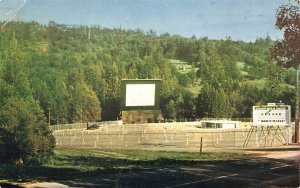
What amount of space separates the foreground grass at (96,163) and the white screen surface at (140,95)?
2.92 ft

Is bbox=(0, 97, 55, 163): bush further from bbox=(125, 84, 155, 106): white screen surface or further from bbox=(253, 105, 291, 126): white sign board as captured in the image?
bbox=(253, 105, 291, 126): white sign board

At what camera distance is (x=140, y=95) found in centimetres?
558

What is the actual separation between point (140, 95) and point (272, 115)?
198 cm

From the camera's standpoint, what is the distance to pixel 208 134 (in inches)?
234

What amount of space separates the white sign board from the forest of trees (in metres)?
0.09

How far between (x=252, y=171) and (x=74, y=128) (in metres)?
2.66

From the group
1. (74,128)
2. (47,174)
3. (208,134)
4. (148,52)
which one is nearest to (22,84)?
(74,128)

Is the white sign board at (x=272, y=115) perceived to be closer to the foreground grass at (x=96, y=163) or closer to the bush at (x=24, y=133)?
the foreground grass at (x=96, y=163)

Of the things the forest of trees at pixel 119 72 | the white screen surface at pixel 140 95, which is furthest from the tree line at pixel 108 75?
the white screen surface at pixel 140 95

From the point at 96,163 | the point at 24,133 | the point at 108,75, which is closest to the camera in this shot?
the point at 108,75

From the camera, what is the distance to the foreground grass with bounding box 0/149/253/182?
224 inches

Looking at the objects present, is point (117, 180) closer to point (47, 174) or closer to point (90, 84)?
point (47, 174)

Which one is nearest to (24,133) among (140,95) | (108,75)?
(108,75)

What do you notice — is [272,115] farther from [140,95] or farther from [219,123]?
[140,95]
